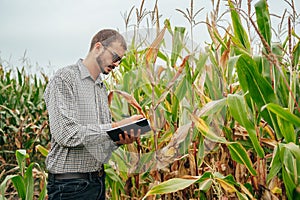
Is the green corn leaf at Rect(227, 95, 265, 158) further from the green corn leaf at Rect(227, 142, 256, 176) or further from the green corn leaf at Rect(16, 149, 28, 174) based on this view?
the green corn leaf at Rect(16, 149, 28, 174)

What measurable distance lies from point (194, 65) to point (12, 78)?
3521 millimetres

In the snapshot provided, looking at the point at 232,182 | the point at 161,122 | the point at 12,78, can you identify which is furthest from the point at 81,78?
the point at 12,78

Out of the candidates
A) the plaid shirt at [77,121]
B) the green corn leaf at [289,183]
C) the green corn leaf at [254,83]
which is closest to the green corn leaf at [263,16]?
the green corn leaf at [254,83]

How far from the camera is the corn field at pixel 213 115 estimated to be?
115 cm

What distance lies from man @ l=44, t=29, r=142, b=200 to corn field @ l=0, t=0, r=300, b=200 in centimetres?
7

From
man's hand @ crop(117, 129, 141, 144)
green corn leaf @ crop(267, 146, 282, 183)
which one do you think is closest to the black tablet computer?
man's hand @ crop(117, 129, 141, 144)

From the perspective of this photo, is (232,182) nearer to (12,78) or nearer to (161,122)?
(161,122)

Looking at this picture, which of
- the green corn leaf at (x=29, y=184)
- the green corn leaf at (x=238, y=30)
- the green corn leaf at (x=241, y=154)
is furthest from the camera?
the green corn leaf at (x=29, y=184)

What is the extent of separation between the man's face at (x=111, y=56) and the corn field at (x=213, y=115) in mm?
88

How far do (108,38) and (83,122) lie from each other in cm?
30

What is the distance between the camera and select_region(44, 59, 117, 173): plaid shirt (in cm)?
145

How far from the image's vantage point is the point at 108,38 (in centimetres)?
149

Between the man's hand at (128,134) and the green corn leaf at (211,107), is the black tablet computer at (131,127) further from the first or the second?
the green corn leaf at (211,107)

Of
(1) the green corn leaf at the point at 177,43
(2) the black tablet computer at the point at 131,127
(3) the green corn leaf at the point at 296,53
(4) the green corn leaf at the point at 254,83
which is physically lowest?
(2) the black tablet computer at the point at 131,127
